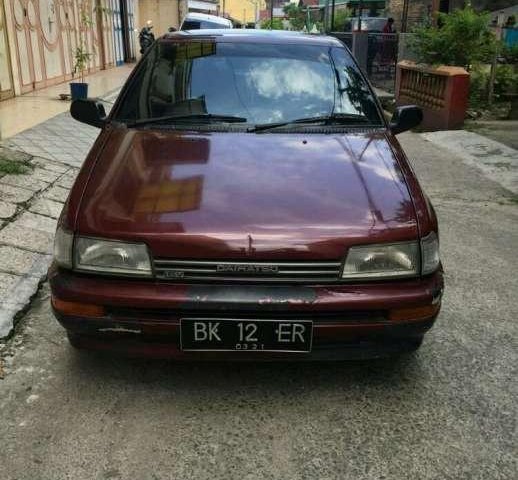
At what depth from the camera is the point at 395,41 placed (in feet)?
50.7

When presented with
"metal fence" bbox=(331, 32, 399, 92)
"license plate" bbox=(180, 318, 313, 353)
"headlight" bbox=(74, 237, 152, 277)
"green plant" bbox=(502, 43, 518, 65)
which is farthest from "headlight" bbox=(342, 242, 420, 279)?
"metal fence" bbox=(331, 32, 399, 92)

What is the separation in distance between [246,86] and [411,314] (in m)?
1.85

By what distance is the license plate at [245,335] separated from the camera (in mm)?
2521

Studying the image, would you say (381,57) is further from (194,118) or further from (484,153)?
(194,118)

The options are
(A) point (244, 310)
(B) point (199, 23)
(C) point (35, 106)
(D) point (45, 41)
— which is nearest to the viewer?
(A) point (244, 310)

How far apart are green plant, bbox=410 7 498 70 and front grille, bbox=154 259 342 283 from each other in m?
9.86

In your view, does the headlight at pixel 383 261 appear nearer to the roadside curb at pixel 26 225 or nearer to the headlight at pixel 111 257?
the headlight at pixel 111 257

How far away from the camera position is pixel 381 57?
15.7m

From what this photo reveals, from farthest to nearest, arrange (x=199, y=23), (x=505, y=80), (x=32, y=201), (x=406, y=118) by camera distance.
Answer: (x=199, y=23), (x=505, y=80), (x=32, y=201), (x=406, y=118)

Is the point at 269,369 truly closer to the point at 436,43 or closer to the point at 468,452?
the point at 468,452

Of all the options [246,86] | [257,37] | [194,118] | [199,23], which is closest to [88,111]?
[194,118]

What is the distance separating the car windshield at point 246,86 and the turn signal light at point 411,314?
55.5 inches

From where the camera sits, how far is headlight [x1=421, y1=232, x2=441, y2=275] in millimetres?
2662

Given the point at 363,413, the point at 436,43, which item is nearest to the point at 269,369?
the point at 363,413
